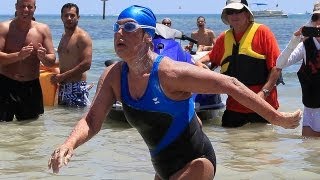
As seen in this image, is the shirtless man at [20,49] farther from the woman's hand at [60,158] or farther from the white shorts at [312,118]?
the woman's hand at [60,158]

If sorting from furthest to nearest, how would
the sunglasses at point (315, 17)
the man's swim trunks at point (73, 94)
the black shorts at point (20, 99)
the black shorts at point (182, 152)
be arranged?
the man's swim trunks at point (73, 94)
the black shorts at point (20, 99)
the sunglasses at point (315, 17)
the black shorts at point (182, 152)

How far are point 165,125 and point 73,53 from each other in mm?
6200

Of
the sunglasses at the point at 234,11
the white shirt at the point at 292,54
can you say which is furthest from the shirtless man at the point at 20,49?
the white shirt at the point at 292,54

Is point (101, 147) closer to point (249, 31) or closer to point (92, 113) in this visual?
point (249, 31)

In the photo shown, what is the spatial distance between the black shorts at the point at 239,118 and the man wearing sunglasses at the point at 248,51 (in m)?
0.09

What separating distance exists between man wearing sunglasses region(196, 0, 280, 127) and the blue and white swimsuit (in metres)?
3.69

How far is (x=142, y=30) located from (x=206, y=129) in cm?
512

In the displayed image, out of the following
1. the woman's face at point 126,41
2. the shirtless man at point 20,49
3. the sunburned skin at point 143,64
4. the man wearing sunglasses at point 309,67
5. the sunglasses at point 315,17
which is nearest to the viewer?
the woman's face at point 126,41

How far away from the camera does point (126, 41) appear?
360cm

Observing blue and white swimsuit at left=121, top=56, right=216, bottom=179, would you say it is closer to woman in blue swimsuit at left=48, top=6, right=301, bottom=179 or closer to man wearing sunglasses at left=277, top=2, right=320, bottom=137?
woman in blue swimsuit at left=48, top=6, right=301, bottom=179

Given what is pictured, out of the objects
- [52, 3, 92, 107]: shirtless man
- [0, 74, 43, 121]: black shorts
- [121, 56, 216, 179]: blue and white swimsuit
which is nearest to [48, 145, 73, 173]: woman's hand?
[121, 56, 216, 179]: blue and white swimsuit

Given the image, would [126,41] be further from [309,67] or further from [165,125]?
[309,67]

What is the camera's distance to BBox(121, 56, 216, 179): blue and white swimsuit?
3.70 metres

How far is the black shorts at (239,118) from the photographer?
26.3ft
